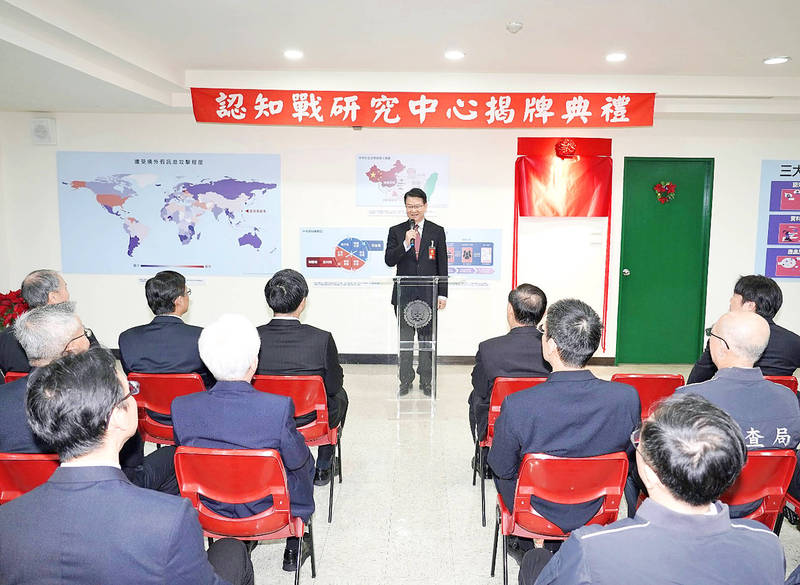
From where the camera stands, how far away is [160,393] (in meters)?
2.66

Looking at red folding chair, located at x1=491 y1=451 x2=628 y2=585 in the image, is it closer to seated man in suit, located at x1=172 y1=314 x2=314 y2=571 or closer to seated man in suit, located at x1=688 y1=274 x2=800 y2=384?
seated man in suit, located at x1=172 y1=314 x2=314 y2=571

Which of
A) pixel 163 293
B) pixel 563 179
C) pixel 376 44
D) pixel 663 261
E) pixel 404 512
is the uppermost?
pixel 376 44

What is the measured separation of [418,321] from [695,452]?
3.30 meters

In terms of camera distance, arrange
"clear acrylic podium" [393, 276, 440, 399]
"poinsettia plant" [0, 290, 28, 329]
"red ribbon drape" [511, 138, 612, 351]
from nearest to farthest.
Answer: "clear acrylic podium" [393, 276, 440, 399] < "poinsettia plant" [0, 290, 28, 329] < "red ribbon drape" [511, 138, 612, 351]

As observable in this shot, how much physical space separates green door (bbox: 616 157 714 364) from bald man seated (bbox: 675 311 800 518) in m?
4.11

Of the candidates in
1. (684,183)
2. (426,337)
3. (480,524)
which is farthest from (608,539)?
(684,183)

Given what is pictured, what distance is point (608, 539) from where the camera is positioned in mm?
1071

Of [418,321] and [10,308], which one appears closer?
[418,321]

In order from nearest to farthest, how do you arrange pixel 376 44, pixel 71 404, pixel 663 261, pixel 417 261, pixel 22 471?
1. pixel 71 404
2. pixel 22 471
3. pixel 376 44
4. pixel 417 261
5. pixel 663 261

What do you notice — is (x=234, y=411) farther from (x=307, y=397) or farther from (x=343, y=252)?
(x=343, y=252)

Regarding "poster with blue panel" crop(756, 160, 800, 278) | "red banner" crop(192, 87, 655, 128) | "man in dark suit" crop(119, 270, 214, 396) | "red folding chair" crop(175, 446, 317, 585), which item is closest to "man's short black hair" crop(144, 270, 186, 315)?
"man in dark suit" crop(119, 270, 214, 396)

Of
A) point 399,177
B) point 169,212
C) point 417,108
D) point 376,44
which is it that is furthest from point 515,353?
point 169,212

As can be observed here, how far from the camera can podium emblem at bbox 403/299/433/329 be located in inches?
171

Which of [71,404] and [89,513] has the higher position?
[71,404]
